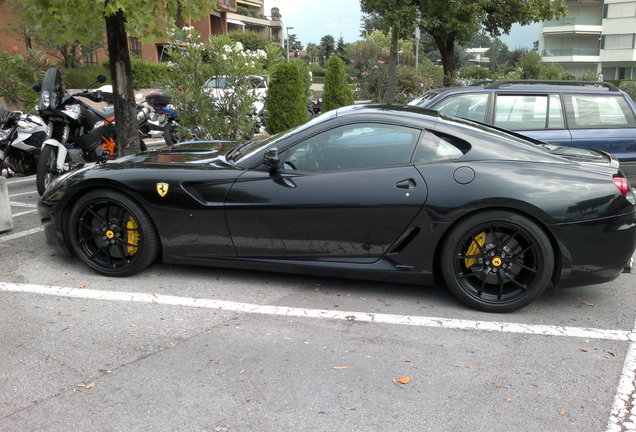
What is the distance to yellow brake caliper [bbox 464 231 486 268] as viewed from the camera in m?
3.92

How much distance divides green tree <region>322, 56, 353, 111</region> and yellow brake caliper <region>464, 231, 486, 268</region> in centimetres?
908

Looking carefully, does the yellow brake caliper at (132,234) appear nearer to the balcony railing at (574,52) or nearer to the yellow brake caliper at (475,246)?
the yellow brake caliper at (475,246)

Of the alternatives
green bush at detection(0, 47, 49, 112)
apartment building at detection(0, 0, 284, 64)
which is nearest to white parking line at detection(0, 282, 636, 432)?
apartment building at detection(0, 0, 284, 64)

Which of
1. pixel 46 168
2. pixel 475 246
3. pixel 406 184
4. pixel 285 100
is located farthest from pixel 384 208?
pixel 285 100

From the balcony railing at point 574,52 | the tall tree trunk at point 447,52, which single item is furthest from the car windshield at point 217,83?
the balcony railing at point 574,52

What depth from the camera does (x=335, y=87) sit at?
41.5ft

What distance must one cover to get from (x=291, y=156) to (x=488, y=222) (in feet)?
4.91

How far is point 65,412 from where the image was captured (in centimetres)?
277

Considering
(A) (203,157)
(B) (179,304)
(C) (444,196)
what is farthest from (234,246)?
(C) (444,196)

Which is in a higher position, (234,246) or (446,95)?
(446,95)

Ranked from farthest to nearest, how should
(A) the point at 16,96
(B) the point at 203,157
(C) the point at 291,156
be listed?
1. (A) the point at 16,96
2. (B) the point at 203,157
3. (C) the point at 291,156

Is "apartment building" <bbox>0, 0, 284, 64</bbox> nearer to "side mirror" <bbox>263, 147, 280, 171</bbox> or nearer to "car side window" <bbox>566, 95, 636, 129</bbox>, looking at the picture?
"side mirror" <bbox>263, 147, 280, 171</bbox>

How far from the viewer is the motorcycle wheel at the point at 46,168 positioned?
694cm

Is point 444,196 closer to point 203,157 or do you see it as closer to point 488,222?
point 488,222
